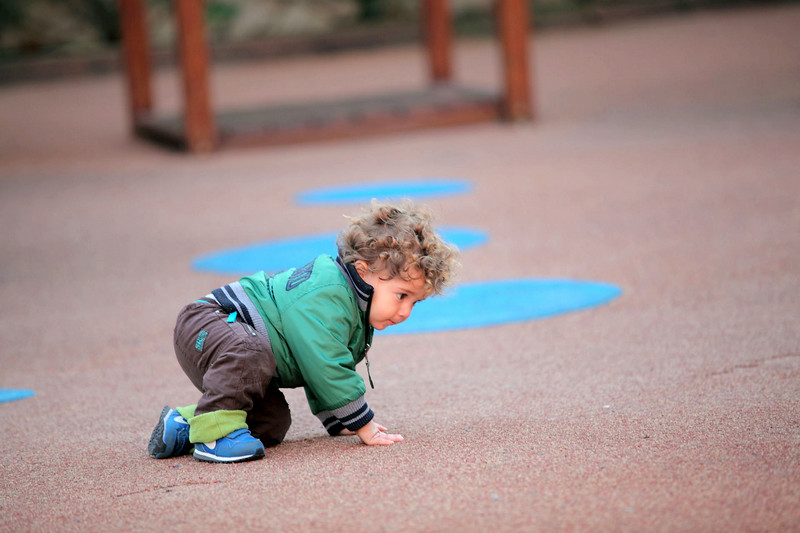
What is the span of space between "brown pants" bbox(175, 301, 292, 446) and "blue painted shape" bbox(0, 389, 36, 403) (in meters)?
1.05

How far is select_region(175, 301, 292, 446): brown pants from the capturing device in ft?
9.49

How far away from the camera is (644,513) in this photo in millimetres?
2283

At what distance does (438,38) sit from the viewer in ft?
44.6

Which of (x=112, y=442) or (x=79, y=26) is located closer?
(x=112, y=442)

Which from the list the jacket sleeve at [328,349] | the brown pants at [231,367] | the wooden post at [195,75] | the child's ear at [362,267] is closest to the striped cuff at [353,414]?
the jacket sleeve at [328,349]

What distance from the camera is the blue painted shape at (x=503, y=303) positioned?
449 cm

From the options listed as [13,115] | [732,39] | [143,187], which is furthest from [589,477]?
[732,39]

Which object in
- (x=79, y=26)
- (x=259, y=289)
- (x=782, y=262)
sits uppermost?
(x=79, y=26)

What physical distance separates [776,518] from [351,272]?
4.18 feet

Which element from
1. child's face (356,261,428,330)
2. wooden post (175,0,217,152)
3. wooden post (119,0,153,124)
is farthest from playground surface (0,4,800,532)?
wooden post (119,0,153,124)

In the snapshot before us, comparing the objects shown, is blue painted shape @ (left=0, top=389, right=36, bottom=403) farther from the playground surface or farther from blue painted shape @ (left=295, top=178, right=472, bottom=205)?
blue painted shape @ (left=295, top=178, right=472, bottom=205)

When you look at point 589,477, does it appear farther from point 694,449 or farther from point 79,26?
point 79,26

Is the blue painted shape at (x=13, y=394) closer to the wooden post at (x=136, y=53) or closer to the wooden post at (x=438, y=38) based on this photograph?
the wooden post at (x=136, y=53)

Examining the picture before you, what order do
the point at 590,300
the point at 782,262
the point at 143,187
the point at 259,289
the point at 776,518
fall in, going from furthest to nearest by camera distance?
1. the point at 143,187
2. the point at 782,262
3. the point at 590,300
4. the point at 259,289
5. the point at 776,518
